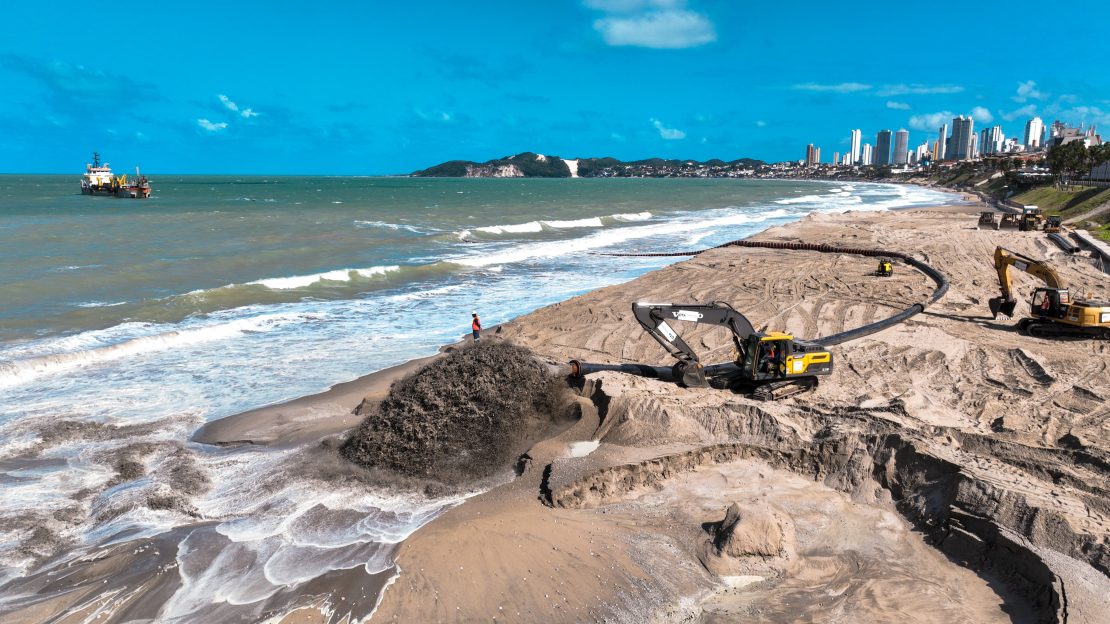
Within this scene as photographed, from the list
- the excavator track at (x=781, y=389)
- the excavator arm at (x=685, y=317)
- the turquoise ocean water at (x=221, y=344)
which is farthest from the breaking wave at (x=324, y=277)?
the excavator track at (x=781, y=389)

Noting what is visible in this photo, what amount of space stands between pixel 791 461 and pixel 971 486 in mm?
2064

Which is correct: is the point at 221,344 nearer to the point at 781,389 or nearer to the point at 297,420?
the point at 297,420

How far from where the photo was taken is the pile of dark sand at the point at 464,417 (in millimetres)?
9336

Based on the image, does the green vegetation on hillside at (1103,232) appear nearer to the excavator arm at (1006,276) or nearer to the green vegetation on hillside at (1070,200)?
the green vegetation on hillside at (1070,200)

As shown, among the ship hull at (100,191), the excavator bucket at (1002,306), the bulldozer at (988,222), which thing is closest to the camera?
the excavator bucket at (1002,306)

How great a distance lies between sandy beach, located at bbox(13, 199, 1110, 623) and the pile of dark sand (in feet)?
1.86

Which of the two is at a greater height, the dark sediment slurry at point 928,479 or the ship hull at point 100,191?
the ship hull at point 100,191

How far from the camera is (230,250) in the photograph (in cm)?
3338

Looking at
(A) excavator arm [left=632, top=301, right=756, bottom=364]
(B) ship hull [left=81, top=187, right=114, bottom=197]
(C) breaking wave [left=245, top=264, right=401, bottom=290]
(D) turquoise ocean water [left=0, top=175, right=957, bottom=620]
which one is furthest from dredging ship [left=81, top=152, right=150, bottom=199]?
(A) excavator arm [left=632, top=301, right=756, bottom=364]

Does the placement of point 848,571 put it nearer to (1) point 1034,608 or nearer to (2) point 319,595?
(1) point 1034,608

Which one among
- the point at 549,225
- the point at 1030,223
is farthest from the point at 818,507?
the point at 549,225

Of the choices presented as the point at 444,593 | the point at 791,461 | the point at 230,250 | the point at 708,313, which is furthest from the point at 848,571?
the point at 230,250

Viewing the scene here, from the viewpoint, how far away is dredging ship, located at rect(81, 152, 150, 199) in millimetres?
81981

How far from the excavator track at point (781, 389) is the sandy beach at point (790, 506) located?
0.18 meters
